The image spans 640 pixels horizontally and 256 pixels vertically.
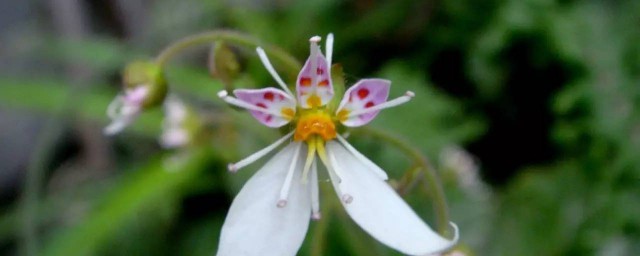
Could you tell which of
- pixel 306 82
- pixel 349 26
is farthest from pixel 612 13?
pixel 306 82

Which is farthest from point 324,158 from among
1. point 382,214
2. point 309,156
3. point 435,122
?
point 435,122

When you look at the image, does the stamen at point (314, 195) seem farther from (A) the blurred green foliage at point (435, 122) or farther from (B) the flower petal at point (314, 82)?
(A) the blurred green foliage at point (435, 122)

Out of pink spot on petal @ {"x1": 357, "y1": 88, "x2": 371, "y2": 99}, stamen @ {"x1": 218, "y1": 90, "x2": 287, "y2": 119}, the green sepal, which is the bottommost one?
stamen @ {"x1": 218, "y1": 90, "x2": 287, "y2": 119}

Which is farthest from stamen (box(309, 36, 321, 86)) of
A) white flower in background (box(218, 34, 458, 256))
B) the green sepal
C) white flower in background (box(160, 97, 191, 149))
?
white flower in background (box(160, 97, 191, 149))

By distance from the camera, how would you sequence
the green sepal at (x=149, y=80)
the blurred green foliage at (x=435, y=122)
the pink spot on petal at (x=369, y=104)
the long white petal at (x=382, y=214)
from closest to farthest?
1. the long white petal at (x=382, y=214)
2. the pink spot on petal at (x=369, y=104)
3. the green sepal at (x=149, y=80)
4. the blurred green foliage at (x=435, y=122)

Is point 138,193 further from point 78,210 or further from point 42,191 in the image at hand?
point 42,191

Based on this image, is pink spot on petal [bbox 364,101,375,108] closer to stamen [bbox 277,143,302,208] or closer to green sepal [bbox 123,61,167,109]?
stamen [bbox 277,143,302,208]

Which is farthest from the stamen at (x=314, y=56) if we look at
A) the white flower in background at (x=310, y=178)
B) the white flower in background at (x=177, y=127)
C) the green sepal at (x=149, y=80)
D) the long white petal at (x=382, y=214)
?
the white flower in background at (x=177, y=127)
